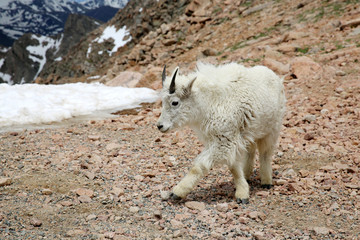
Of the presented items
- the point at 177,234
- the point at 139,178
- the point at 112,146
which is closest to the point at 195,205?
the point at 177,234

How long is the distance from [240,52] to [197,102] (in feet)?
39.8

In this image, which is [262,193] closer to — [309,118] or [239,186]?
[239,186]

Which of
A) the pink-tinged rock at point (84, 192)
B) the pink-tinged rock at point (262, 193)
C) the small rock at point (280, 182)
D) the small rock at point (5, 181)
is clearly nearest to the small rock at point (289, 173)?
the small rock at point (280, 182)

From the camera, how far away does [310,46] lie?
14.5 metres

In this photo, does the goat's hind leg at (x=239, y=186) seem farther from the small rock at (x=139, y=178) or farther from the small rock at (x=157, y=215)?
the small rock at (x=139, y=178)

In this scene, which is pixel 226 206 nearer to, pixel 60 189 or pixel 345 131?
pixel 60 189

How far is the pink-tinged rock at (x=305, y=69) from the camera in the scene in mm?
11789

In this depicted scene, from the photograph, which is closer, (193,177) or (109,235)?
(109,235)

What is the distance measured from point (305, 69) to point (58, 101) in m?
10.5

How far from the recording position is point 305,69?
1223cm

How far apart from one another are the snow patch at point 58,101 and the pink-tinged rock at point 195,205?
26.7 feet

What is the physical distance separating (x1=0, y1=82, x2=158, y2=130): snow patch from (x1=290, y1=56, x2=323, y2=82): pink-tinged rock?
642 cm

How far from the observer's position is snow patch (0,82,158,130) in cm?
1170

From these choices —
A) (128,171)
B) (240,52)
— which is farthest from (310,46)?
(128,171)
